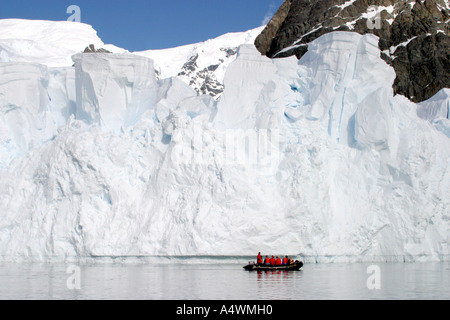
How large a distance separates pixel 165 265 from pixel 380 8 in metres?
30.7

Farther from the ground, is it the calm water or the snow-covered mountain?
the snow-covered mountain

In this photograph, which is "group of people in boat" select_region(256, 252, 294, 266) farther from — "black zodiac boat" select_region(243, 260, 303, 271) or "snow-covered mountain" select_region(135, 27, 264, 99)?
"snow-covered mountain" select_region(135, 27, 264, 99)

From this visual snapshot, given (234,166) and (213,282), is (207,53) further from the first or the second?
(213,282)

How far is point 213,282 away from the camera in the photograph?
19.1 metres

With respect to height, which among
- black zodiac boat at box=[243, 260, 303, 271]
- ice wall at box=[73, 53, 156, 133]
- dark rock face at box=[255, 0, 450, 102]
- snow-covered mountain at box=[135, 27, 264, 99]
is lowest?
black zodiac boat at box=[243, 260, 303, 271]

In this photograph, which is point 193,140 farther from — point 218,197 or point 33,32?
point 33,32

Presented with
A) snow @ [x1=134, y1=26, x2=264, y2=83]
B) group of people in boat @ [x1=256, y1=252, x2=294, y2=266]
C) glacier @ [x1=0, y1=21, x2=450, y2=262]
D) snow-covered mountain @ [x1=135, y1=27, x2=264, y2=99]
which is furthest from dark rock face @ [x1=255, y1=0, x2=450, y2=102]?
snow @ [x1=134, y1=26, x2=264, y2=83]

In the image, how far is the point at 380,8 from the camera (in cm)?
4912

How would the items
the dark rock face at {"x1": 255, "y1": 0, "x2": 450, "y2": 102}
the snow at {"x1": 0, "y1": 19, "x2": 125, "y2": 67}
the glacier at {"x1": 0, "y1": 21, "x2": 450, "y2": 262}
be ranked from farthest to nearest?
1. the snow at {"x1": 0, "y1": 19, "x2": 125, "y2": 67}
2. the dark rock face at {"x1": 255, "y1": 0, "x2": 450, "y2": 102}
3. the glacier at {"x1": 0, "y1": 21, "x2": 450, "y2": 262}

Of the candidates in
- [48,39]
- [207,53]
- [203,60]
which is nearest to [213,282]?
[48,39]

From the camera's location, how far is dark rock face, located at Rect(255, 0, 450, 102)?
43.6 metres

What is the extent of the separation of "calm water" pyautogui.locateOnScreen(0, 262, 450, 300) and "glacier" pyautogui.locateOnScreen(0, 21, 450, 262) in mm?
1131

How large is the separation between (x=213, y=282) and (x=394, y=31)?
32.2m
